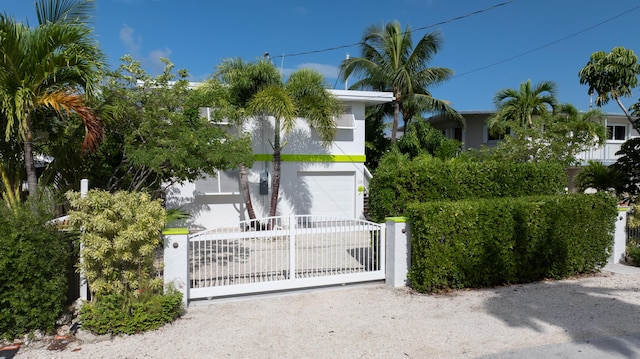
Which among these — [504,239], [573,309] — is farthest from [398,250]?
[573,309]

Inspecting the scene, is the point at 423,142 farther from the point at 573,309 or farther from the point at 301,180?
the point at 573,309

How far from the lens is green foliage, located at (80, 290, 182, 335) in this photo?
4.34 m

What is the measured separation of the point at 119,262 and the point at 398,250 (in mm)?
4009

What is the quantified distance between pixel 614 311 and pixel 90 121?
7.68 metres

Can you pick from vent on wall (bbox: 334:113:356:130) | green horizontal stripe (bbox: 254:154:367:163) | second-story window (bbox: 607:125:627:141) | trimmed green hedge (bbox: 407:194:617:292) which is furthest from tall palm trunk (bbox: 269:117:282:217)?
second-story window (bbox: 607:125:627:141)

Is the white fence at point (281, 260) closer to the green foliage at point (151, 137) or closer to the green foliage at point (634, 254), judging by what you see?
the green foliage at point (151, 137)

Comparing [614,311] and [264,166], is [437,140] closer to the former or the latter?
[264,166]

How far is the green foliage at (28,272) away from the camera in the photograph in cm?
402

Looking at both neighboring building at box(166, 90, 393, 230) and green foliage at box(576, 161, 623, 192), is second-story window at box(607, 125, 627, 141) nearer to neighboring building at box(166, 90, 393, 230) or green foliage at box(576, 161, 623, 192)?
green foliage at box(576, 161, 623, 192)

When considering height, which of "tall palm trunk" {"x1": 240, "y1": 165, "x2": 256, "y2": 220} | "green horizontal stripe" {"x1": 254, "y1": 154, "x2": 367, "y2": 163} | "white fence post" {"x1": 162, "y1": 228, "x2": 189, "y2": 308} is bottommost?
"white fence post" {"x1": 162, "y1": 228, "x2": 189, "y2": 308}

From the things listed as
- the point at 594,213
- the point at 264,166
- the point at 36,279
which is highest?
the point at 264,166

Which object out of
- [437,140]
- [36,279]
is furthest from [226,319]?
[437,140]

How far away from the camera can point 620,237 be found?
7797 mm

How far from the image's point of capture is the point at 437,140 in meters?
16.6
